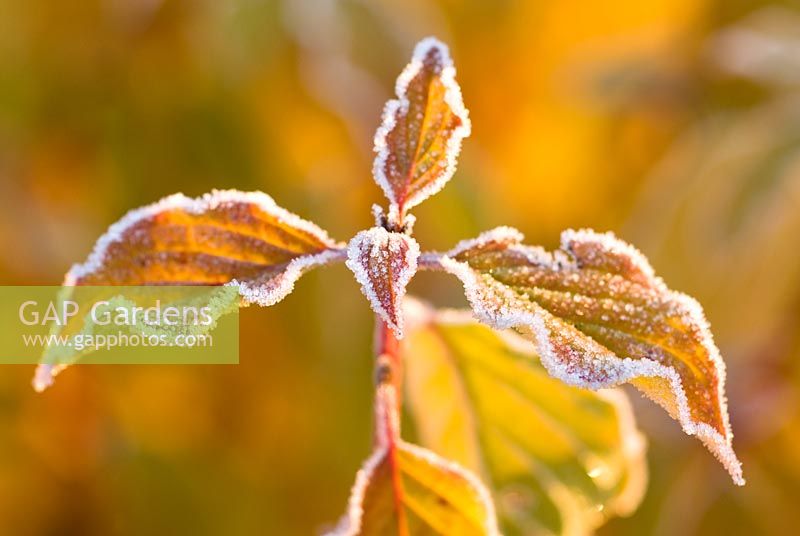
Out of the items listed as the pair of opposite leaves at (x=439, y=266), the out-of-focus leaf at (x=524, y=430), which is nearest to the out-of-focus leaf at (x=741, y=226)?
the out-of-focus leaf at (x=524, y=430)

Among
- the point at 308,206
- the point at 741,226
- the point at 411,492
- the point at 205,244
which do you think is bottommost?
the point at 411,492

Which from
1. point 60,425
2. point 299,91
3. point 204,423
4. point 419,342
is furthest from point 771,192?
point 60,425

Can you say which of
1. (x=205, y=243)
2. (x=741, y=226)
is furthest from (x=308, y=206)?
(x=205, y=243)

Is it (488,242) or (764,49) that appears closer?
(488,242)

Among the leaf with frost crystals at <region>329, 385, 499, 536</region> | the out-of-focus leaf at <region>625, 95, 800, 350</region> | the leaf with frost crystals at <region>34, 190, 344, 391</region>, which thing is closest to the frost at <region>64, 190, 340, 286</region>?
the leaf with frost crystals at <region>34, 190, 344, 391</region>

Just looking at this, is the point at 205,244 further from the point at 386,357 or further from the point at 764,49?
the point at 764,49

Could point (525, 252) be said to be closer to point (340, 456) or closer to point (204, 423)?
point (340, 456)
